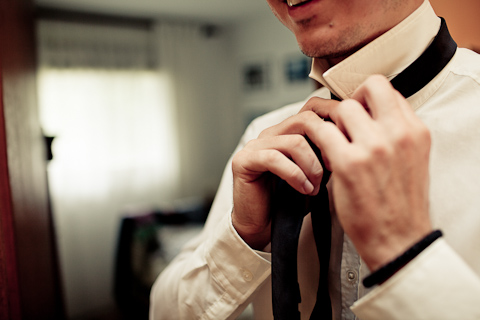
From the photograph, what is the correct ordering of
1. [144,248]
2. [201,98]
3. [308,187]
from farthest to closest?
[201,98], [144,248], [308,187]

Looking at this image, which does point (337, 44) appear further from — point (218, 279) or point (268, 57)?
point (268, 57)

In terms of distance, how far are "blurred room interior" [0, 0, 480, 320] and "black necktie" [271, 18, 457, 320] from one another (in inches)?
104

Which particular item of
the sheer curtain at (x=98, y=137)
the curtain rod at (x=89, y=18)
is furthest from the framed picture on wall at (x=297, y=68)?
the curtain rod at (x=89, y=18)

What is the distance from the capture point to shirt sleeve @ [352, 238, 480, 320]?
0.39 meters

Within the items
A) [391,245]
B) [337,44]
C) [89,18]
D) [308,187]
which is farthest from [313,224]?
[89,18]

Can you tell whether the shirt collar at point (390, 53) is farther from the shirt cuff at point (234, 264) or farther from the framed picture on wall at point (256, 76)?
the framed picture on wall at point (256, 76)

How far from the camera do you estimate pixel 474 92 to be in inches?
22.4

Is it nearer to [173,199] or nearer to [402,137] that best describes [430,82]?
[402,137]

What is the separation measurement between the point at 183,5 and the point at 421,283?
418cm

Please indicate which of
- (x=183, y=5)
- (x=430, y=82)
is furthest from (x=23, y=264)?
(x=183, y=5)

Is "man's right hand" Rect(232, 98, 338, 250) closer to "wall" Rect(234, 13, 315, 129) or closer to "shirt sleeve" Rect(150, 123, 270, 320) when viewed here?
"shirt sleeve" Rect(150, 123, 270, 320)

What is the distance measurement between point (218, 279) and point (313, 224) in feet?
0.75

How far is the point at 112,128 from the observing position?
415 cm

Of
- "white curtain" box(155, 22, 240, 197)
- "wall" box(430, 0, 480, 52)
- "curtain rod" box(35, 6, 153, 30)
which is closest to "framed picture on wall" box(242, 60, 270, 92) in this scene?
"white curtain" box(155, 22, 240, 197)
